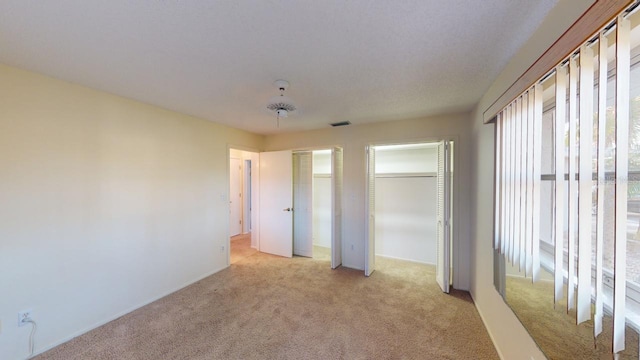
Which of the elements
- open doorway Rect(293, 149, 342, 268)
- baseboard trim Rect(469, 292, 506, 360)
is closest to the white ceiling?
open doorway Rect(293, 149, 342, 268)

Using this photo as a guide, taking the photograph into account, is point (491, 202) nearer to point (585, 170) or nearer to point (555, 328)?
point (555, 328)

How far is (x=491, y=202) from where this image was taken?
7.02 ft

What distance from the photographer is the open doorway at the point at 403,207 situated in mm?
3740

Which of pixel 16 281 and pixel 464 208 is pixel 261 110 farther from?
pixel 464 208

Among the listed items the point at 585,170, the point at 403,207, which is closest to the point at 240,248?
the point at 403,207

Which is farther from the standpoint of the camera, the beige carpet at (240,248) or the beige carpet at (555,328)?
the beige carpet at (240,248)

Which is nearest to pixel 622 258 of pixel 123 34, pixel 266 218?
pixel 123 34

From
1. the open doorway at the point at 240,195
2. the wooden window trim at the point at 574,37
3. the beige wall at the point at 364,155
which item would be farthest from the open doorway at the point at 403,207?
the open doorway at the point at 240,195

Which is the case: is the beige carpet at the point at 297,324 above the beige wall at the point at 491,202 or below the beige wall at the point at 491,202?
below

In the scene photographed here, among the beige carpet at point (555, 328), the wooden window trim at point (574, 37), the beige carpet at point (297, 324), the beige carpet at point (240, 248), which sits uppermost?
the wooden window trim at point (574, 37)

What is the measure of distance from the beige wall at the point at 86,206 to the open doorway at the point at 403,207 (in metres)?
2.83

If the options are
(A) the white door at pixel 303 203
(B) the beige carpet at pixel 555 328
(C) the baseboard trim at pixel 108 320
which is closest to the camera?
(B) the beige carpet at pixel 555 328

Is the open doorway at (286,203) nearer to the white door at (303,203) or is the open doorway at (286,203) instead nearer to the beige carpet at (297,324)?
the white door at (303,203)

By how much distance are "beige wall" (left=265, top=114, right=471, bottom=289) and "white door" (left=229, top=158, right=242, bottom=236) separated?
6.51ft
